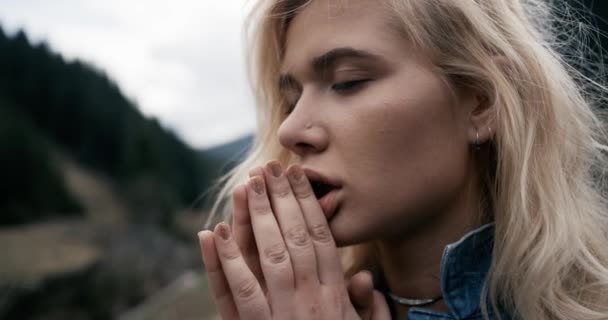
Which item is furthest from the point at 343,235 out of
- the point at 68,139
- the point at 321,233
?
the point at 68,139

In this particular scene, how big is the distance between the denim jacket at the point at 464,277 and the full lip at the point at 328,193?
15.0 inches

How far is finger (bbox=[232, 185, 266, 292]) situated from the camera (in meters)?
1.64

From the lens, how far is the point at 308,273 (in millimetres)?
1556

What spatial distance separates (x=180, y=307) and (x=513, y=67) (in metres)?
12.4

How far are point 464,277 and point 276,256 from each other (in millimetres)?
607

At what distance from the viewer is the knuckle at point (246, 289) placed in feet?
4.99

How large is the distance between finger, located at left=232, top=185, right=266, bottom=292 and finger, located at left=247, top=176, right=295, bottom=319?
0.09 ft

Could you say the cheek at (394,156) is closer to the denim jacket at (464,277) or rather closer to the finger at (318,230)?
the finger at (318,230)

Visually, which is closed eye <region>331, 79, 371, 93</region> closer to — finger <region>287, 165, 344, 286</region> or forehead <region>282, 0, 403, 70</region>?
forehead <region>282, 0, 403, 70</region>

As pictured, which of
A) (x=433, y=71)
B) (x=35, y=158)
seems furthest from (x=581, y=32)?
(x=35, y=158)

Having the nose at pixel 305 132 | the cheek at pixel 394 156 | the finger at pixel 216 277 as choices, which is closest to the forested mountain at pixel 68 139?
the finger at pixel 216 277

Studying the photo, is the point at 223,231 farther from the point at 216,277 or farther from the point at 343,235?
the point at 343,235

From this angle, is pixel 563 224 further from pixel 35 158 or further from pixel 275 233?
pixel 35 158

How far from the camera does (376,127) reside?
157cm
